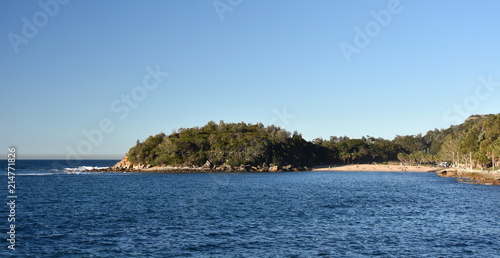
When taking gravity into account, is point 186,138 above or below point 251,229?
above

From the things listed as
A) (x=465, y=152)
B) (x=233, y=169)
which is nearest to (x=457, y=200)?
(x=465, y=152)

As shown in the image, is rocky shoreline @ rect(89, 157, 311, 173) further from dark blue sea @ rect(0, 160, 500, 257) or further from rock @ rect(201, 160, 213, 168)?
dark blue sea @ rect(0, 160, 500, 257)

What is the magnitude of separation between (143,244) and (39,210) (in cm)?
2749

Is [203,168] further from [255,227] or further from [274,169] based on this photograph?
[255,227]

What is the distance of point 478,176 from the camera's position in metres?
114

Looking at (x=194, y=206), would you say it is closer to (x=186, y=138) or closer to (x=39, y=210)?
(x=39, y=210)

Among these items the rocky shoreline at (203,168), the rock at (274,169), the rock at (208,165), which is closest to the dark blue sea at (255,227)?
the rocky shoreline at (203,168)

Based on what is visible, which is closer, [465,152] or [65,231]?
[65,231]

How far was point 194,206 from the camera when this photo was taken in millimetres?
59312

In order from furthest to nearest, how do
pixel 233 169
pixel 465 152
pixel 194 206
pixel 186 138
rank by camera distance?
1. pixel 186 138
2. pixel 233 169
3. pixel 465 152
4. pixel 194 206

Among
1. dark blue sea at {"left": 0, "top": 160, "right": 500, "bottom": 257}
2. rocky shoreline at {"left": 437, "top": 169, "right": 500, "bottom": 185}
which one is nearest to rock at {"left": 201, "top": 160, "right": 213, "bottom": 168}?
rocky shoreline at {"left": 437, "top": 169, "right": 500, "bottom": 185}

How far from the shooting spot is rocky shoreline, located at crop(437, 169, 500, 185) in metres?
98.2

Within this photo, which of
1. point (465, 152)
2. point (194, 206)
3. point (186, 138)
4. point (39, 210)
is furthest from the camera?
point (186, 138)

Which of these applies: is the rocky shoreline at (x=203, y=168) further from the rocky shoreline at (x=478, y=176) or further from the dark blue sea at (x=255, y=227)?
the dark blue sea at (x=255, y=227)
